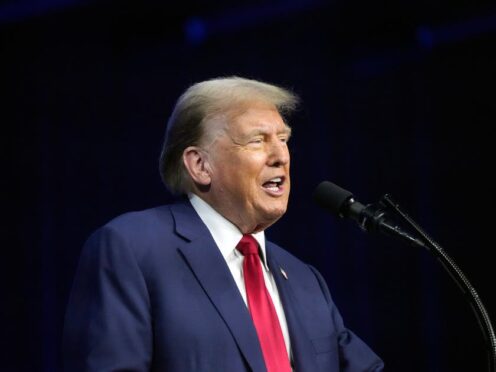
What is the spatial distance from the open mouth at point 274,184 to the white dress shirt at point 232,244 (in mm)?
135

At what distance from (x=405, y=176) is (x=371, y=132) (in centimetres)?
27

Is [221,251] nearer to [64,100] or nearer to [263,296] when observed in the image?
[263,296]

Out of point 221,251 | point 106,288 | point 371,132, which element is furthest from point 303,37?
point 106,288

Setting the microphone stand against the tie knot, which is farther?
the tie knot

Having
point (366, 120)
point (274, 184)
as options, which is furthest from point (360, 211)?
point (366, 120)

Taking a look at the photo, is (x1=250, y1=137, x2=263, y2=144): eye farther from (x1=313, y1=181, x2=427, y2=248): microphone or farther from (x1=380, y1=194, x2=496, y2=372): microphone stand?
(x1=380, y1=194, x2=496, y2=372): microphone stand

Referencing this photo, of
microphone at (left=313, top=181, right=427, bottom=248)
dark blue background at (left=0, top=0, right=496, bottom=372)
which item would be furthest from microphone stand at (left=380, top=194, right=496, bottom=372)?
dark blue background at (left=0, top=0, right=496, bottom=372)

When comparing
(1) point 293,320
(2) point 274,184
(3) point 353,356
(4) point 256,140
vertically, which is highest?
(4) point 256,140

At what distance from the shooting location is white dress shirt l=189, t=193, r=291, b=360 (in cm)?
198

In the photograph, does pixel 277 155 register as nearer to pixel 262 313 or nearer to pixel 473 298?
pixel 262 313

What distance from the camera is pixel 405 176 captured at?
371 centimetres

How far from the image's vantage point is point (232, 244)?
6.57 feet

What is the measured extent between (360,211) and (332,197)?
0.32 feet

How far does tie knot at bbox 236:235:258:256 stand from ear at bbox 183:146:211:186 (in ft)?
0.58
